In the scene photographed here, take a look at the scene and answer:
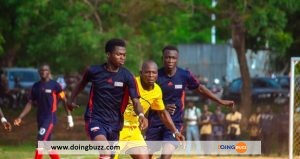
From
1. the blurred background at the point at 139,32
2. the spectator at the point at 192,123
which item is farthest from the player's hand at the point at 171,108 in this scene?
the spectator at the point at 192,123

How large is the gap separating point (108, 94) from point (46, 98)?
5.09 metres

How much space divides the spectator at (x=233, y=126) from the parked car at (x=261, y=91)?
10525 millimetres

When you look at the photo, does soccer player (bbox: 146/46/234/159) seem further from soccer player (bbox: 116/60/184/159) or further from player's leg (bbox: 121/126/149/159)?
player's leg (bbox: 121/126/149/159)

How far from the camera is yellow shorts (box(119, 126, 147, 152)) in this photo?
1122cm

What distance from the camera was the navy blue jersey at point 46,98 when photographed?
52.2 feet

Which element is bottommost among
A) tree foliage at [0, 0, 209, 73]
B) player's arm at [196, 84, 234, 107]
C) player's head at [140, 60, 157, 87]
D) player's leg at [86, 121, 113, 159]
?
player's leg at [86, 121, 113, 159]

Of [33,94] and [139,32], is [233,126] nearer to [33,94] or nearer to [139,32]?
[139,32]

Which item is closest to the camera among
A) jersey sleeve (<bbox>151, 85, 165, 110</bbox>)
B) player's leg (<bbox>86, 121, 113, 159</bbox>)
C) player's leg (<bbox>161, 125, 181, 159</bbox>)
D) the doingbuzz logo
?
player's leg (<bbox>86, 121, 113, 159</bbox>)

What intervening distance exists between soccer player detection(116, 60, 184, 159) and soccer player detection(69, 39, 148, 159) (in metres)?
0.31

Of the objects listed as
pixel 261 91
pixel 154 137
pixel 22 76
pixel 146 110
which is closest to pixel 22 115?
pixel 154 137

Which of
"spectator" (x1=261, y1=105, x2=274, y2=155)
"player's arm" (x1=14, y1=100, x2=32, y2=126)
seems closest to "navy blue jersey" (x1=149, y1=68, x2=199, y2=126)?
"player's arm" (x1=14, y1=100, x2=32, y2=126)

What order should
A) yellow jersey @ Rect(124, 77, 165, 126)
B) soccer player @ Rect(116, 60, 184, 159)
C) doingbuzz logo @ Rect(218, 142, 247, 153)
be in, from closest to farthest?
soccer player @ Rect(116, 60, 184, 159) → yellow jersey @ Rect(124, 77, 165, 126) → doingbuzz logo @ Rect(218, 142, 247, 153)

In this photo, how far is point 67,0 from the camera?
2644cm

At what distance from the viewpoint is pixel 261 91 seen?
39438mm
